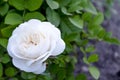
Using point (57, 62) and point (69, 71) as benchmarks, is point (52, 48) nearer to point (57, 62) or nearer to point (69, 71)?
point (57, 62)

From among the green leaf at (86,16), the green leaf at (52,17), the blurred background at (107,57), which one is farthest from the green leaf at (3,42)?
the blurred background at (107,57)

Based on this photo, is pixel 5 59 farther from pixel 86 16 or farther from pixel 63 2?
pixel 86 16

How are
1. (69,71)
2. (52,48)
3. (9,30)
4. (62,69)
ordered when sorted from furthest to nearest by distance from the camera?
(69,71) → (62,69) → (9,30) → (52,48)

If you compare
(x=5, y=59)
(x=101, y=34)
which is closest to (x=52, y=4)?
(x=5, y=59)

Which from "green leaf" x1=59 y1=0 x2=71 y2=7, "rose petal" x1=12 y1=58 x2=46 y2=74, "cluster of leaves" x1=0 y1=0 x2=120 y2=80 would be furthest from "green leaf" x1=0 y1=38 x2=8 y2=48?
"green leaf" x1=59 y1=0 x2=71 y2=7

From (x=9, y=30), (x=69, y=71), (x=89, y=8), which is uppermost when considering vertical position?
(x=9, y=30)

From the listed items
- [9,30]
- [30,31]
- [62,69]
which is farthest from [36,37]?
[62,69]
